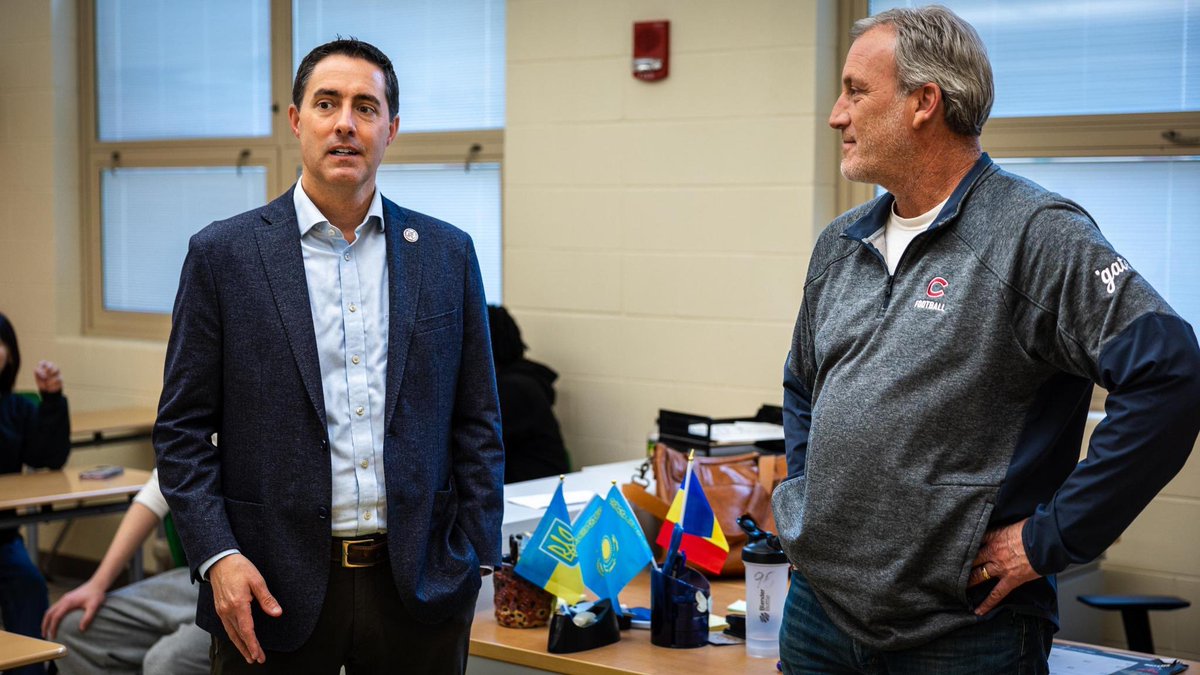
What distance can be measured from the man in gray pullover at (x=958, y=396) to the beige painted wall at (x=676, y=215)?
2.07 metres

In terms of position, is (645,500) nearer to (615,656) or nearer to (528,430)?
(615,656)

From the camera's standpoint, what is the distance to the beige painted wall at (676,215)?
153 inches

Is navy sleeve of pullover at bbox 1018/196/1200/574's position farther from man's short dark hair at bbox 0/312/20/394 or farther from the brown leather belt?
man's short dark hair at bbox 0/312/20/394

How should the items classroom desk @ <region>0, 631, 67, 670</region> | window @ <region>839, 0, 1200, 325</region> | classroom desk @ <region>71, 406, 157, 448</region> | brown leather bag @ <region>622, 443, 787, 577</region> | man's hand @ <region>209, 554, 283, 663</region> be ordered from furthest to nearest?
classroom desk @ <region>71, 406, 157, 448</region>, window @ <region>839, 0, 1200, 325</region>, brown leather bag @ <region>622, 443, 787, 577</region>, classroom desk @ <region>0, 631, 67, 670</region>, man's hand @ <region>209, 554, 283, 663</region>

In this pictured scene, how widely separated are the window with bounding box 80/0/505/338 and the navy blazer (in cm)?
290

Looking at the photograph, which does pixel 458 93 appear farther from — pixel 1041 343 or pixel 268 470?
pixel 1041 343

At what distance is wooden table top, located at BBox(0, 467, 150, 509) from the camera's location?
378 centimetres

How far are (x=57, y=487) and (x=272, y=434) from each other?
2450mm

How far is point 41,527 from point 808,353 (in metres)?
5.00

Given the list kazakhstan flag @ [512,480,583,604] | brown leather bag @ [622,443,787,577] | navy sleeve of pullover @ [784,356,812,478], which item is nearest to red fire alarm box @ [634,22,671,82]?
brown leather bag @ [622,443,787,577]

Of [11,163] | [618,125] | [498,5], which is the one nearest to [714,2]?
[618,125]

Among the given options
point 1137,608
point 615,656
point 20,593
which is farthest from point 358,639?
point 20,593

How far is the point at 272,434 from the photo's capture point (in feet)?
6.15

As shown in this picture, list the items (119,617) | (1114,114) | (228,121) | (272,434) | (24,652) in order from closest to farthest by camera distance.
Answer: (272,434) < (24,652) < (119,617) < (1114,114) < (228,121)
